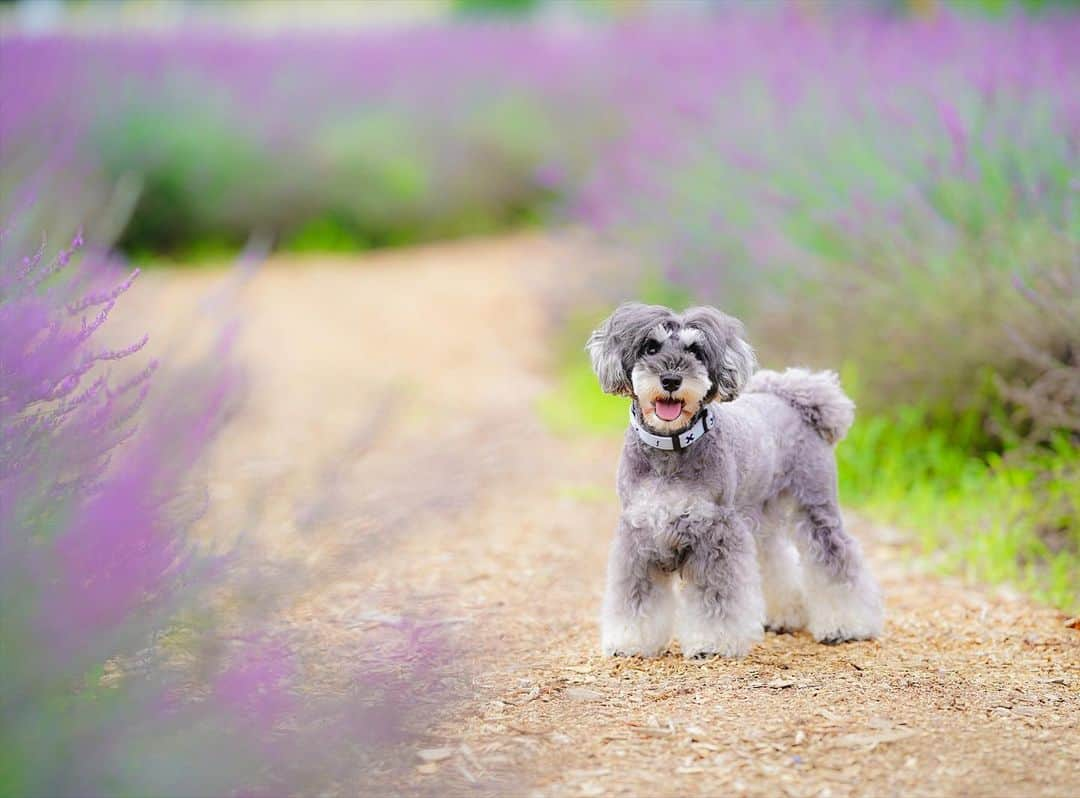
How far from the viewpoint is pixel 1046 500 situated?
4.76 metres

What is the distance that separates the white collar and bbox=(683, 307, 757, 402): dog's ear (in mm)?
84

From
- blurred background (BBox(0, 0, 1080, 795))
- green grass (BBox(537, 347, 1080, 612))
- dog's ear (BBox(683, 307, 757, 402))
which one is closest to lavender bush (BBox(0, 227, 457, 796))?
blurred background (BBox(0, 0, 1080, 795))

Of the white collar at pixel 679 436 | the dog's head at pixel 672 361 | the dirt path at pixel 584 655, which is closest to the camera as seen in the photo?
the dirt path at pixel 584 655

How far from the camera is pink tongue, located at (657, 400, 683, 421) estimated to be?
333 cm

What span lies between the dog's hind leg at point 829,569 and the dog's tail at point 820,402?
0.29 ft

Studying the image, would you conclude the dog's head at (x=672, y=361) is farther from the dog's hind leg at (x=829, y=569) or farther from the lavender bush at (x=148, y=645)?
the lavender bush at (x=148, y=645)

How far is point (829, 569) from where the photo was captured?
12.5 ft

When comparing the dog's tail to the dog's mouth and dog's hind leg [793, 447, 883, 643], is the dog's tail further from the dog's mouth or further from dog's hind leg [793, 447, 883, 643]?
the dog's mouth

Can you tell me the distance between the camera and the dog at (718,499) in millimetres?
3373

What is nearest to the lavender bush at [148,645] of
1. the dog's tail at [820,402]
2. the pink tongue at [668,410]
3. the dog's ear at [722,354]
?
the pink tongue at [668,410]

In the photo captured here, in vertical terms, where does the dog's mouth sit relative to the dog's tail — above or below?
below

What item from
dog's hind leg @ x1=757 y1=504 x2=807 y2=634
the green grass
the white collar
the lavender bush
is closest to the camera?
the lavender bush

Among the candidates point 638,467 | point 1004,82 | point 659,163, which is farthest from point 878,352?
point 659,163

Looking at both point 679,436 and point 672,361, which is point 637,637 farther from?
point 672,361
